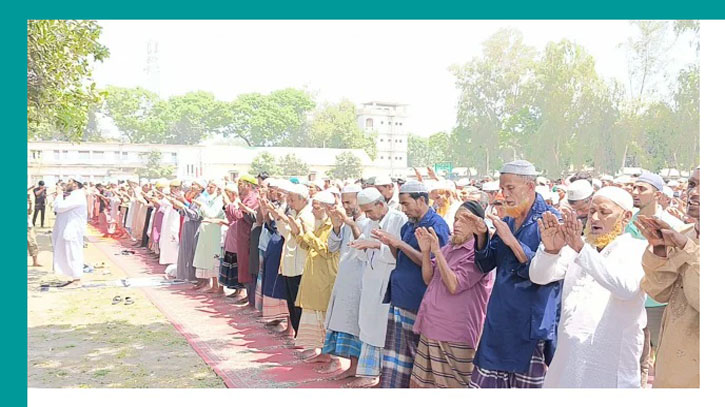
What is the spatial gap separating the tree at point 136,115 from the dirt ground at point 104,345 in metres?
59.9

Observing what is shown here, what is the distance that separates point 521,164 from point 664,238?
872 mm

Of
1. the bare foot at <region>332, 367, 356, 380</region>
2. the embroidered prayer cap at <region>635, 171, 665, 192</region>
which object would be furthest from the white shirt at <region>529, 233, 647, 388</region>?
the bare foot at <region>332, 367, 356, 380</region>

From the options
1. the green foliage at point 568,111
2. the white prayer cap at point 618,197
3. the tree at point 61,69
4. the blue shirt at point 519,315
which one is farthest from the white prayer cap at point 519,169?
the green foliage at point 568,111

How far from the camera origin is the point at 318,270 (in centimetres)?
496

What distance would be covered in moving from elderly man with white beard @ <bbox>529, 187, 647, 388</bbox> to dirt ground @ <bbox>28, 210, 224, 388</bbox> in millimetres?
2617

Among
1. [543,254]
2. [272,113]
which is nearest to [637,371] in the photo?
[543,254]

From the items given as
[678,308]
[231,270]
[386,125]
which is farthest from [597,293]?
[386,125]

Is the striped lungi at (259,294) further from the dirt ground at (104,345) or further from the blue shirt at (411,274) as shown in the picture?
the blue shirt at (411,274)

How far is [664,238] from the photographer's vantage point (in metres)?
2.61

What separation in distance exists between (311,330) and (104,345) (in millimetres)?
2015

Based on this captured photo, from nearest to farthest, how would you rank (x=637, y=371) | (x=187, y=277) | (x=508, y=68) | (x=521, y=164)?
(x=637, y=371), (x=521, y=164), (x=187, y=277), (x=508, y=68)

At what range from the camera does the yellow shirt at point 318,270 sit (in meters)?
4.92

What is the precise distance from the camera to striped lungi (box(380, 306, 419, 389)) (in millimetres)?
3869
